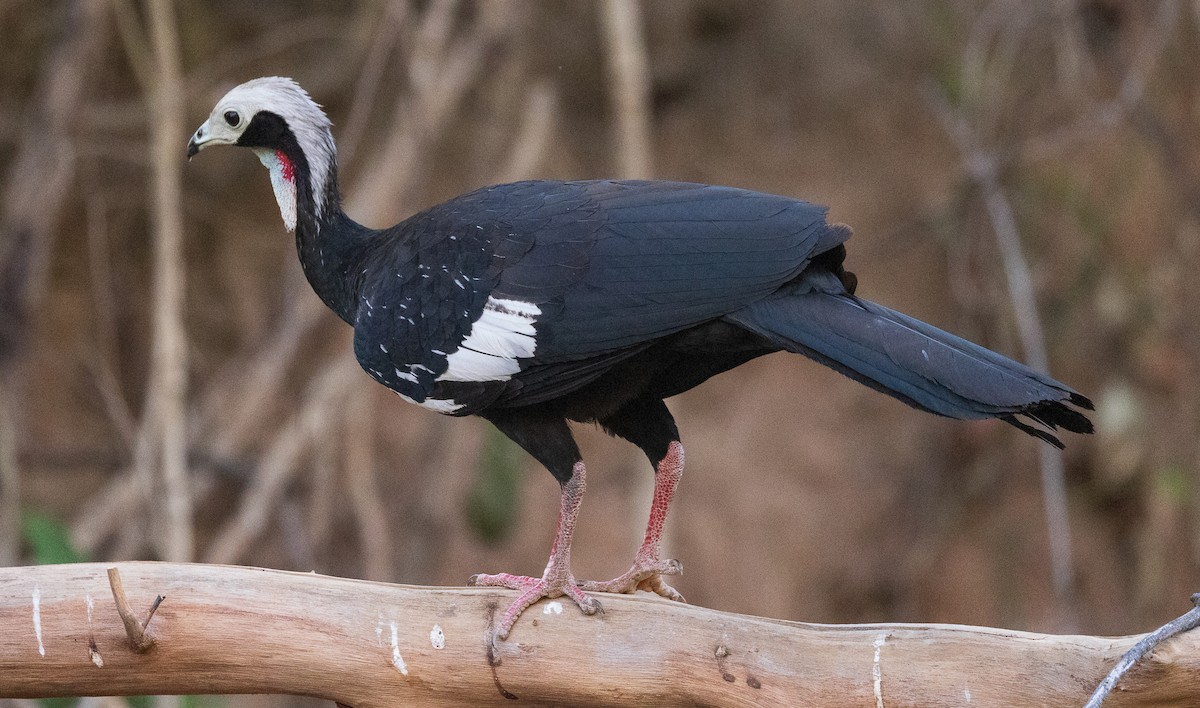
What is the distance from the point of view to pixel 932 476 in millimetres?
5090

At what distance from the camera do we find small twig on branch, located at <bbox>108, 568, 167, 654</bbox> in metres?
1.97

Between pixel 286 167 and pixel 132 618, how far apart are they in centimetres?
100

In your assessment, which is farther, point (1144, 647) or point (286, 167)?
point (286, 167)

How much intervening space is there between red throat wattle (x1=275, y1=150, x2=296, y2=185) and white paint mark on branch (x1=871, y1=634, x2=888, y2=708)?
4.86ft

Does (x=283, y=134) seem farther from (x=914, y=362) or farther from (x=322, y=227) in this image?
(x=914, y=362)

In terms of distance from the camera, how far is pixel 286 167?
101 inches

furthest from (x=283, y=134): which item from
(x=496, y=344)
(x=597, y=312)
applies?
(x=597, y=312)

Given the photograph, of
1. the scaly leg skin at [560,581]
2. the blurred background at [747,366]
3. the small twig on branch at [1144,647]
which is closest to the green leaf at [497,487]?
the blurred background at [747,366]

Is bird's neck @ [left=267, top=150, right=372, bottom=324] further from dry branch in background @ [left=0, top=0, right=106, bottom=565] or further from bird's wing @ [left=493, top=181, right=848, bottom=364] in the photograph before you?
dry branch in background @ [left=0, top=0, right=106, bottom=565]

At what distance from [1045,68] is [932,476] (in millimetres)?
1701

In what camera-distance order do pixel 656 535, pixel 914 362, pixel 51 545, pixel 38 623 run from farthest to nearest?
pixel 51 545, pixel 656 535, pixel 38 623, pixel 914 362

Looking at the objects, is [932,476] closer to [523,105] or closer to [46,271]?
[523,105]

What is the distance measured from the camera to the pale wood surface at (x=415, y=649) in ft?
6.59

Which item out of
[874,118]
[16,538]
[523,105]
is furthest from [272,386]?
[874,118]
